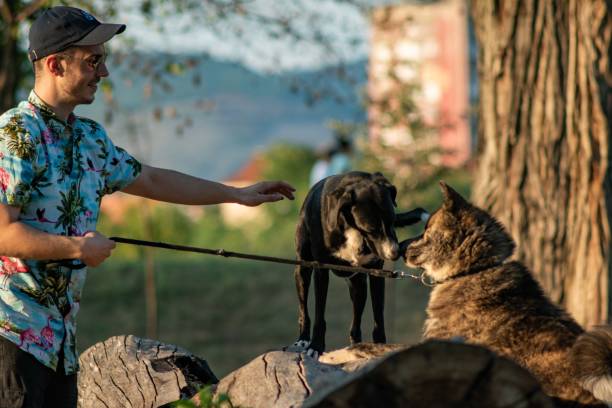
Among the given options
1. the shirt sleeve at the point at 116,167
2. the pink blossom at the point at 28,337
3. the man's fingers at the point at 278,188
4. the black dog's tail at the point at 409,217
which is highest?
the shirt sleeve at the point at 116,167

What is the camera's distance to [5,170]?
4059mm

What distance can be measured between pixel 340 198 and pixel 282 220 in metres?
27.6

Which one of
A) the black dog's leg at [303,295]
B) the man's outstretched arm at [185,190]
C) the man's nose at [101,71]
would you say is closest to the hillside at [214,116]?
the man's outstretched arm at [185,190]

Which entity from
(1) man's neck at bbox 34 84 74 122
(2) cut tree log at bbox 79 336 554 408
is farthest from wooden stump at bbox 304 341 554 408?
(1) man's neck at bbox 34 84 74 122

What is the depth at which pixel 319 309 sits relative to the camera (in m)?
5.29

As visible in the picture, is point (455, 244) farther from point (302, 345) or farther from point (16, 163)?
point (16, 163)

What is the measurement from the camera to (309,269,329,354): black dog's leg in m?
5.26

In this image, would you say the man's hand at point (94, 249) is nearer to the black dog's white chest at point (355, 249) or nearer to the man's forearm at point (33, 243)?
the man's forearm at point (33, 243)

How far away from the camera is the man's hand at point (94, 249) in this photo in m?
3.95

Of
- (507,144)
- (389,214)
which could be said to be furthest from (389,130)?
(389,214)

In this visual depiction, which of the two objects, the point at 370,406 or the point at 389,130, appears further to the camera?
the point at 389,130

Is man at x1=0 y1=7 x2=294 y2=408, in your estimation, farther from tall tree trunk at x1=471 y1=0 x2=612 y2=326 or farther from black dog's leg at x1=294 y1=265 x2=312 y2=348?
tall tree trunk at x1=471 y1=0 x2=612 y2=326

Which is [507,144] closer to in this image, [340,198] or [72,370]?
[340,198]

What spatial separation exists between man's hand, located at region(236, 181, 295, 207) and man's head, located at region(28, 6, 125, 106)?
1.16 meters
